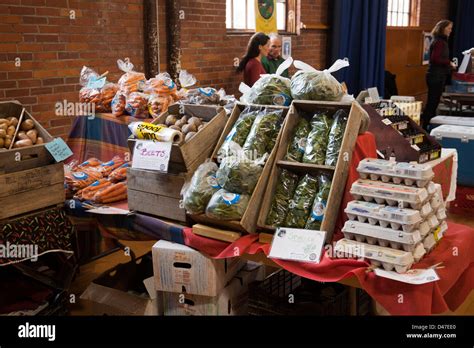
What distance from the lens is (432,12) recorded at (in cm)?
1134

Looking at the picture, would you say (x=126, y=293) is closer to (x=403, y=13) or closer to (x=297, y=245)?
(x=297, y=245)

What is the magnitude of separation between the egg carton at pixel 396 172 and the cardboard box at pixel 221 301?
2.50ft

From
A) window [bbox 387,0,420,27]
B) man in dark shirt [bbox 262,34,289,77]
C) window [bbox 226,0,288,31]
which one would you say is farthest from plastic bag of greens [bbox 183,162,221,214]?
window [bbox 387,0,420,27]

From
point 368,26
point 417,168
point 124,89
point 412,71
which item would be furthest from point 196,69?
point 412,71

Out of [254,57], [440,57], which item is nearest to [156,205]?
[254,57]

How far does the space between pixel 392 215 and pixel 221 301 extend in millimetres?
871

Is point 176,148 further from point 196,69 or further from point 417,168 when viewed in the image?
point 196,69

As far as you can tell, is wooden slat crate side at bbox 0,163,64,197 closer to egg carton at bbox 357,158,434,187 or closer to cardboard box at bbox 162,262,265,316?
cardboard box at bbox 162,262,265,316

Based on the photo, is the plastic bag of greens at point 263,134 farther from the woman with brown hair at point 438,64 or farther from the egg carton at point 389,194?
the woman with brown hair at point 438,64

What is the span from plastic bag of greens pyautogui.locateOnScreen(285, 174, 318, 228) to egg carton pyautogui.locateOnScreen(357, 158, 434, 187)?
0.68 feet

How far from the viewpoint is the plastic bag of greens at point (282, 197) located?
226 cm

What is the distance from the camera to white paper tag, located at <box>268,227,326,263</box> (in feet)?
6.76

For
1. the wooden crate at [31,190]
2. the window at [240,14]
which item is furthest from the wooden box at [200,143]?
the window at [240,14]

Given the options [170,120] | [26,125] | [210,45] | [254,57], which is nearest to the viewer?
[170,120]
